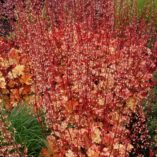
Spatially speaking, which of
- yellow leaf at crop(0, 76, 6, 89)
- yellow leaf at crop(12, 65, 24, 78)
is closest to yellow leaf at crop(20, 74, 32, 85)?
yellow leaf at crop(12, 65, 24, 78)

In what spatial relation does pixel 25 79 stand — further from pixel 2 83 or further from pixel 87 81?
pixel 87 81

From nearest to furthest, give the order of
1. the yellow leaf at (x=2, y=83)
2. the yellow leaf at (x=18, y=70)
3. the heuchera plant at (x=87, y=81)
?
the heuchera plant at (x=87, y=81) → the yellow leaf at (x=2, y=83) → the yellow leaf at (x=18, y=70)

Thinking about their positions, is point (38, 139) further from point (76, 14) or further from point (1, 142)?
point (76, 14)

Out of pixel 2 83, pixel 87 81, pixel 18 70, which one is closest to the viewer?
pixel 87 81

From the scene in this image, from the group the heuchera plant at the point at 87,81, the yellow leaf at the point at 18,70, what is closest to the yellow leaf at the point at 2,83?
the yellow leaf at the point at 18,70

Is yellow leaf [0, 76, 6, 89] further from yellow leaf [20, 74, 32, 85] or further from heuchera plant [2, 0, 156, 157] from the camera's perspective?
heuchera plant [2, 0, 156, 157]

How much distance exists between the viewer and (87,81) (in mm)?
4219

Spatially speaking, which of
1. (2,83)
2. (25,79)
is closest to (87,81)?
(25,79)

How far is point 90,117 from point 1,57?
1.71 m

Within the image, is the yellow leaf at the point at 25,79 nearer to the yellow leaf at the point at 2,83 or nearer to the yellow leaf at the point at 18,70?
the yellow leaf at the point at 18,70

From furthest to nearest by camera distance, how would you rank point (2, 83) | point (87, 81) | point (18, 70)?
point (18, 70), point (2, 83), point (87, 81)

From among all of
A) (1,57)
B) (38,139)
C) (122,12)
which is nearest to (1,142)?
(38,139)

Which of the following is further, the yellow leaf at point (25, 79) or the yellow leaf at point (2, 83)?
the yellow leaf at point (25, 79)

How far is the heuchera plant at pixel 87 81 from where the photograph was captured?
3.82 metres
